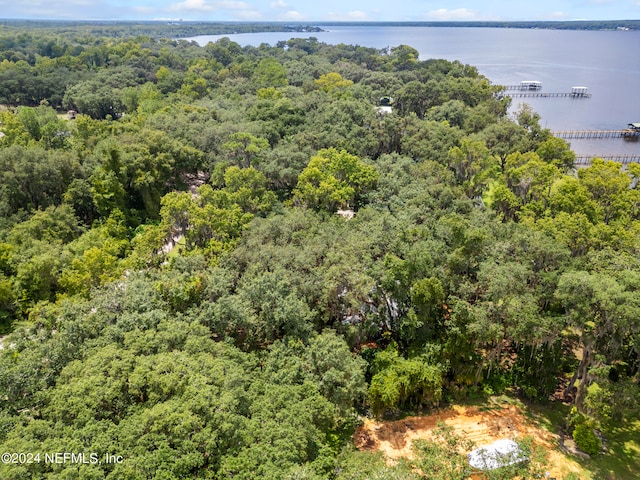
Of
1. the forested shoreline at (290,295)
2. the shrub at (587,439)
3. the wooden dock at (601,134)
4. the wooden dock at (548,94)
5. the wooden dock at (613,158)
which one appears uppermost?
the wooden dock at (548,94)

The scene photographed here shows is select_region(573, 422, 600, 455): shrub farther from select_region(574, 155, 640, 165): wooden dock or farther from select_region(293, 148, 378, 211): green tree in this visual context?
select_region(574, 155, 640, 165): wooden dock

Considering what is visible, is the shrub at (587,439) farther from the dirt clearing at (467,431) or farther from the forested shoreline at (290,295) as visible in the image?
the dirt clearing at (467,431)

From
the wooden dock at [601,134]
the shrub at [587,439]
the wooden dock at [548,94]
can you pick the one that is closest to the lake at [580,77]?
the wooden dock at [601,134]

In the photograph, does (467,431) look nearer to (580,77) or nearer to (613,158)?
(613,158)

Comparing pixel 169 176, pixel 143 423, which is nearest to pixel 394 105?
pixel 169 176

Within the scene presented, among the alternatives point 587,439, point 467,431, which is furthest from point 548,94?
point 467,431
